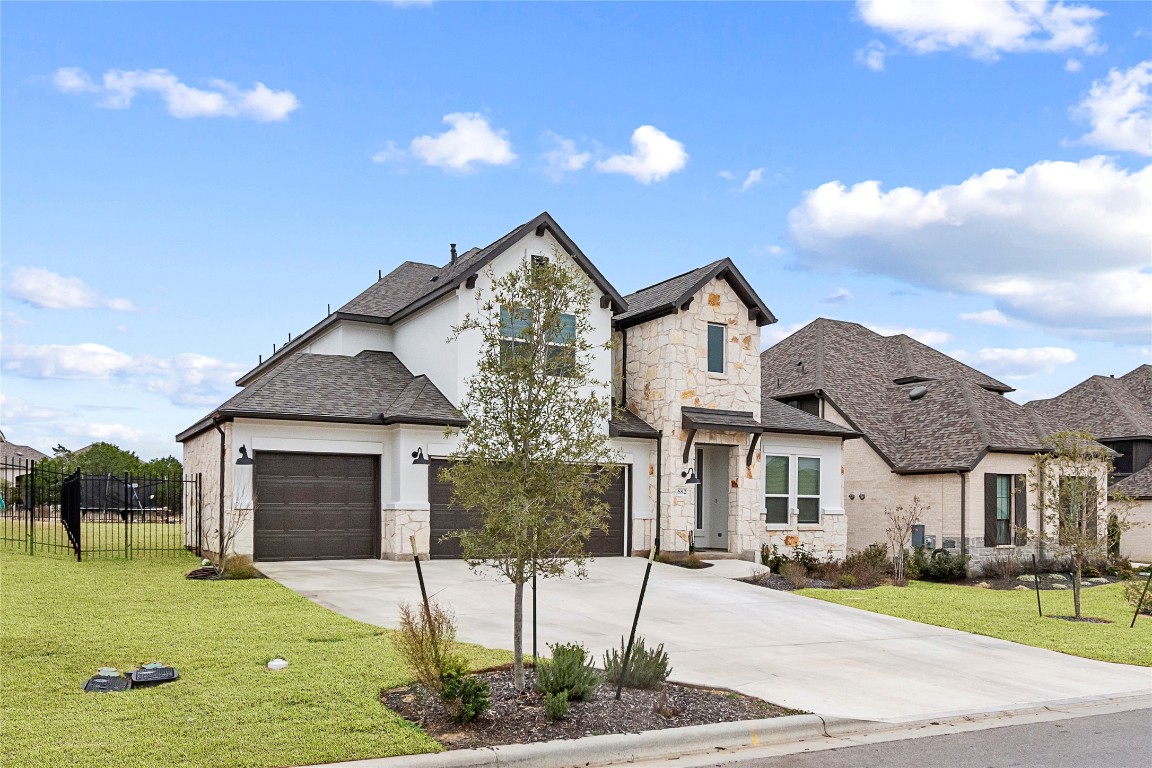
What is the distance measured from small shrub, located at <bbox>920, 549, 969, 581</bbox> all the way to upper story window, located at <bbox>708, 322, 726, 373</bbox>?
8.98 m

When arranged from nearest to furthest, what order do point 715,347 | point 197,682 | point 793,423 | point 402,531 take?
point 197,682 < point 402,531 < point 715,347 < point 793,423

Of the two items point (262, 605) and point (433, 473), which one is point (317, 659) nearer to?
point (262, 605)

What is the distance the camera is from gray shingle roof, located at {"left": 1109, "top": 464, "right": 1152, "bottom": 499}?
33.3 metres

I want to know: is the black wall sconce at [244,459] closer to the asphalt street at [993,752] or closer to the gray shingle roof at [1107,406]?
the asphalt street at [993,752]

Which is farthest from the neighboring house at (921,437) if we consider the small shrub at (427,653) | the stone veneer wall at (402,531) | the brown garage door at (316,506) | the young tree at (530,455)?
the small shrub at (427,653)

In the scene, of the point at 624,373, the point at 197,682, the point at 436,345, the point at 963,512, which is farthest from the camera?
the point at 963,512

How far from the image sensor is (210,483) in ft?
71.9

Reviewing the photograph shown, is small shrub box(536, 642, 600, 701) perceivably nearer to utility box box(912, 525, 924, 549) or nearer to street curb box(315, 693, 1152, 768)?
street curb box(315, 693, 1152, 768)

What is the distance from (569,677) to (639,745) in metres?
1.06

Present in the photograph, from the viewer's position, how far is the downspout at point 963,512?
27136 mm

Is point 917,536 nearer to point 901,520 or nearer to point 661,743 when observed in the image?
point 901,520

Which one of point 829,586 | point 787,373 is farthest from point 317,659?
point 787,373

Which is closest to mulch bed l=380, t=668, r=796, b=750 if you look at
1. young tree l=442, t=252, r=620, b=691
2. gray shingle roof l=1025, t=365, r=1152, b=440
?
young tree l=442, t=252, r=620, b=691

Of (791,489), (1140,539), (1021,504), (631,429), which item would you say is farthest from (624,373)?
(1140,539)
